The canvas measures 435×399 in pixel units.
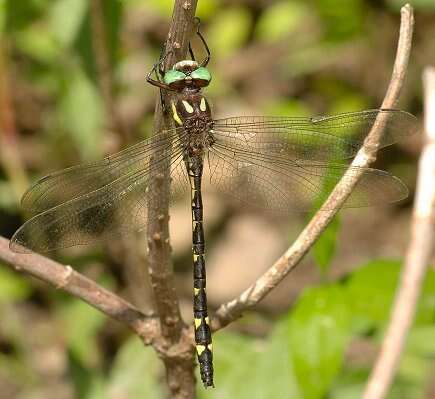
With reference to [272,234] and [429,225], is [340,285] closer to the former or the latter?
[429,225]

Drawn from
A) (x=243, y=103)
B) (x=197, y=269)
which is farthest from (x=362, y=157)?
(x=243, y=103)

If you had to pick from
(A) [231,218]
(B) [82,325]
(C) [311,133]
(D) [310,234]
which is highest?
(C) [311,133]

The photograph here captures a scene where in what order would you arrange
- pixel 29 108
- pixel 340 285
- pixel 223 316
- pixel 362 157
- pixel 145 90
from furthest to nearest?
pixel 29 108, pixel 145 90, pixel 340 285, pixel 362 157, pixel 223 316

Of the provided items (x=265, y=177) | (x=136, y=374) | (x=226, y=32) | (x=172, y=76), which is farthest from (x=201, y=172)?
(x=226, y=32)

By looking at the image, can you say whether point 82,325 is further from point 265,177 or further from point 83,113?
point 265,177

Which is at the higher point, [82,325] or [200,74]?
[200,74]

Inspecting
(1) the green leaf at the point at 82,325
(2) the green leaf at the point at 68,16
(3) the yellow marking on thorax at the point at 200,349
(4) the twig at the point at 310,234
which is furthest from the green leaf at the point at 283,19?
(3) the yellow marking on thorax at the point at 200,349
